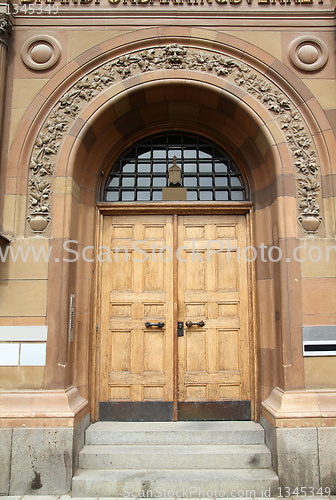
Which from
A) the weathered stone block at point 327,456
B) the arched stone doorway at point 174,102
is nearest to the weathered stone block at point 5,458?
the arched stone doorway at point 174,102

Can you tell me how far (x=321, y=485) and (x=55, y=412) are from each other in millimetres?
3136

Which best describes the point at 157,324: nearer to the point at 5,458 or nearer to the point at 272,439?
the point at 272,439

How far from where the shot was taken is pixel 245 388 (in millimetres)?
5383

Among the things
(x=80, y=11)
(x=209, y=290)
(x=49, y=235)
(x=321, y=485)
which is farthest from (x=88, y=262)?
(x=321, y=485)

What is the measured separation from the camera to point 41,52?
5.33 m

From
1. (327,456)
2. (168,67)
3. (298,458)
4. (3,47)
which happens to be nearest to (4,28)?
(3,47)

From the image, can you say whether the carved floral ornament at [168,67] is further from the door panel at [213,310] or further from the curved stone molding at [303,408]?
the curved stone molding at [303,408]

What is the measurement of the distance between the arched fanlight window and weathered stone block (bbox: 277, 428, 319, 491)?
3.23 metres

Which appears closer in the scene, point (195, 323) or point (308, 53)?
point (308, 53)

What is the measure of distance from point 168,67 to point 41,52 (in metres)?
1.76

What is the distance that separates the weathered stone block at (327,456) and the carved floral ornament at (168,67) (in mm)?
2414

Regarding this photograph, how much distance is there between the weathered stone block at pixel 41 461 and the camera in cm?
436

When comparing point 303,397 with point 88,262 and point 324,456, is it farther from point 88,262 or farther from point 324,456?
point 88,262

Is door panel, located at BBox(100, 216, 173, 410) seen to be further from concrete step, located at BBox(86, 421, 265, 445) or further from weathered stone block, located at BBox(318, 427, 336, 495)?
weathered stone block, located at BBox(318, 427, 336, 495)
